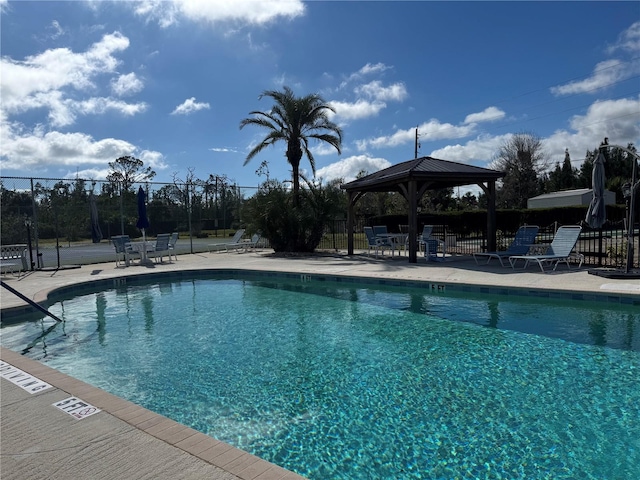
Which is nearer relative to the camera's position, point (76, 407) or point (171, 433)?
point (171, 433)

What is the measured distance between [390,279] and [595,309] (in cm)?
407

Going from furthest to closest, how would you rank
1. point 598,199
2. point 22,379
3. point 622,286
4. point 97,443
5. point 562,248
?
point 562,248 → point 598,199 → point 622,286 → point 22,379 → point 97,443

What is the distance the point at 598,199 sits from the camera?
9.55 metres

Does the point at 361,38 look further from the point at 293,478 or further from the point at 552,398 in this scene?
the point at 293,478

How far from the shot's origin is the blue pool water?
312 cm

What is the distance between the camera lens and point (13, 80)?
1007 cm

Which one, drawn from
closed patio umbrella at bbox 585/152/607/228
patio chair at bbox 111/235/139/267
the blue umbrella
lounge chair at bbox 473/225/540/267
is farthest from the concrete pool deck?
the blue umbrella

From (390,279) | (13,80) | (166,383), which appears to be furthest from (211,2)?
(166,383)

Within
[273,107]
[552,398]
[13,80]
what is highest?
[273,107]

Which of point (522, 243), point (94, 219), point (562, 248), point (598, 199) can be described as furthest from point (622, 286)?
point (94, 219)

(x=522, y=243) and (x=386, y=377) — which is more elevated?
(x=522, y=243)

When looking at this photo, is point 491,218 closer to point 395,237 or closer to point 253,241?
point 395,237

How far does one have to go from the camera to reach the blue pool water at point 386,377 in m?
3.12

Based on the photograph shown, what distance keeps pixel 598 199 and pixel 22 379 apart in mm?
11162
